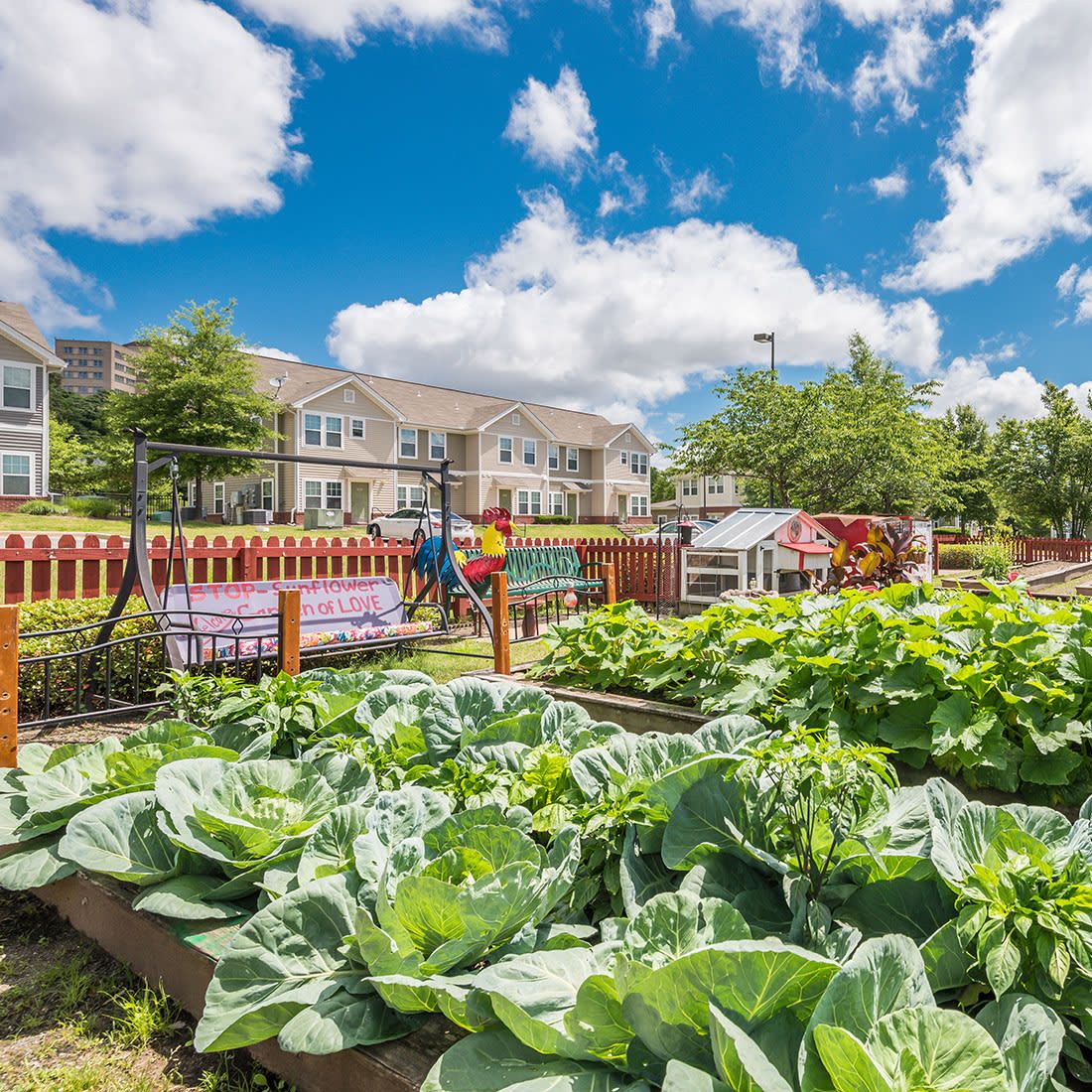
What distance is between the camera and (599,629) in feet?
14.3

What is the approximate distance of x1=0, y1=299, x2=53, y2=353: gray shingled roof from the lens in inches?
1069

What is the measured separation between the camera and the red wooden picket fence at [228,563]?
712 cm

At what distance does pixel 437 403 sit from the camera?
4122 centimetres

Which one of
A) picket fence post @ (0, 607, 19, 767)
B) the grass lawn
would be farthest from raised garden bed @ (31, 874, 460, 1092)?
the grass lawn

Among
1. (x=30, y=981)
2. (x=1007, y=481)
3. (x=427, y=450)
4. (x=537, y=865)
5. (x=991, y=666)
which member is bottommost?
(x=30, y=981)

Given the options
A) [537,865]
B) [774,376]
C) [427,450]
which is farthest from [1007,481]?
[537,865]

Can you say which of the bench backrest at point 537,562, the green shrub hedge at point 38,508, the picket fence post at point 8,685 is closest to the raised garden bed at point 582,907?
the picket fence post at point 8,685

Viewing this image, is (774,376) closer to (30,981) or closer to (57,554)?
(57,554)

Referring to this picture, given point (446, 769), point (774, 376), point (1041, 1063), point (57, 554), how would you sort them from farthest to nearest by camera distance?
point (774, 376) → point (57, 554) → point (446, 769) → point (1041, 1063)

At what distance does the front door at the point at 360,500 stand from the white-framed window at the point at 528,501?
29.4ft

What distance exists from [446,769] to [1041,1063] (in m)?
1.69

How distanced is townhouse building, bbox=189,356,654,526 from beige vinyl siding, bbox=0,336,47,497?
20.3 ft

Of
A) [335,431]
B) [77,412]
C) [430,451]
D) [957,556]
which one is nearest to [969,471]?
[957,556]

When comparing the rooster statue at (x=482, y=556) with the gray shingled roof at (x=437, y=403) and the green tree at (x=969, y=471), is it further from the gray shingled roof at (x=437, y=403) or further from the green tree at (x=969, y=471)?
the gray shingled roof at (x=437, y=403)
